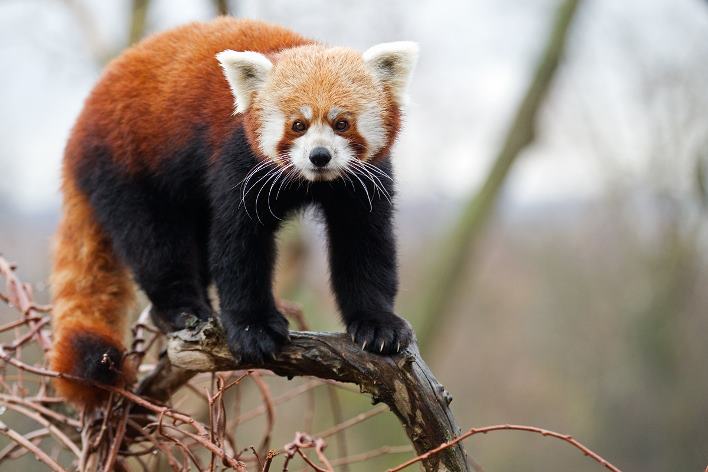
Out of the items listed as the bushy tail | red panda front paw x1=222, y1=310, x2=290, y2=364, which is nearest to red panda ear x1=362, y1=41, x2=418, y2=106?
red panda front paw x1=222, y1=310, x2=290, y2=364

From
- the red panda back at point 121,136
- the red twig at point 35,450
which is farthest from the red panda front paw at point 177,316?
the red twig at point 35,450

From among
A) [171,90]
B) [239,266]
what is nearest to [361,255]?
[239,266]

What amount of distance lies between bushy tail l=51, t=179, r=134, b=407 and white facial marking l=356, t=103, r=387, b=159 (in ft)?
3.40

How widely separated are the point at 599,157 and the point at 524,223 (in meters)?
3.46

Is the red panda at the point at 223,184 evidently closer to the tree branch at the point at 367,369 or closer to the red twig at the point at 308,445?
the tree branch at the point at 367,369

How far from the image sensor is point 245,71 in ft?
8.17

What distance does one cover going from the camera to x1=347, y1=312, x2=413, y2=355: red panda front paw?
2.24m

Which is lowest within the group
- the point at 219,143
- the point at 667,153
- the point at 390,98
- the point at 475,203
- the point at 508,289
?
the point at 508,289

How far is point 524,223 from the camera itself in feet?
42.7

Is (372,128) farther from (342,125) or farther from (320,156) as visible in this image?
(320,156)

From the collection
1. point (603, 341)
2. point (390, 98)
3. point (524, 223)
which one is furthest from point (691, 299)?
point (390, 98)

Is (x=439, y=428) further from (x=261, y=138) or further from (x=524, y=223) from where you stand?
(x=524, y=223)

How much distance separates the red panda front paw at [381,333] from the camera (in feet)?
7.36

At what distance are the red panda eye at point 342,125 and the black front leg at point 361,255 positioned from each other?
0.29m
